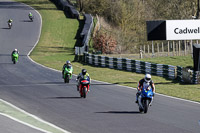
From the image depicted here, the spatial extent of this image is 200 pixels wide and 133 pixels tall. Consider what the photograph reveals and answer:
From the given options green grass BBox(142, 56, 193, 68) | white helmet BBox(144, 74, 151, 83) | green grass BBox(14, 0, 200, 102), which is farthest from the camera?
green grass BBox(142, 56, 193, 68)

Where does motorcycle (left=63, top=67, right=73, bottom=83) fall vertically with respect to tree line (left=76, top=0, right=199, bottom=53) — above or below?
below

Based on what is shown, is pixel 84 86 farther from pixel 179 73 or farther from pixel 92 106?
pixel 179 73

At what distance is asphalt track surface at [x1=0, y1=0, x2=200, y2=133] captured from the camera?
16188 mm

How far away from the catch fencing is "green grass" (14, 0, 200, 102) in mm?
744

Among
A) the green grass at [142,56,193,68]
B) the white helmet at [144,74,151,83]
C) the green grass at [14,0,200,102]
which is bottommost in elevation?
the green grass at [142,56,193,68]

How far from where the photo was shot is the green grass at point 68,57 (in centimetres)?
3005

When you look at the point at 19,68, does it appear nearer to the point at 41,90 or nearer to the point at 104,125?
the point at 41,90

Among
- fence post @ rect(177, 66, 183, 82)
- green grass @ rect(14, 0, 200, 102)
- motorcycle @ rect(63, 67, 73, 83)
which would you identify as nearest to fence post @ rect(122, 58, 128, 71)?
green grass @ rect(14, 0, 200, 102)

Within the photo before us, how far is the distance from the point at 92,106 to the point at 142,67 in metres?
18.9

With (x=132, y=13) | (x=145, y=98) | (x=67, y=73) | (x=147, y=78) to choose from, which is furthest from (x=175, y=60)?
(x=145, y=98)

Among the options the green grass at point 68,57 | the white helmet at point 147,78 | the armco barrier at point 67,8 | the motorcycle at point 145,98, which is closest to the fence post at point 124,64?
the green grass at point 68,57

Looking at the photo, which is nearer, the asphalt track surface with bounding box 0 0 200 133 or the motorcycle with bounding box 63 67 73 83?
the asphalt track surface with bounding box 0 0 200 133

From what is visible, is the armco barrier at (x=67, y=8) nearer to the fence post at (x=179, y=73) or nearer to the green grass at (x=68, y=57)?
the green grass at (x=68, y=57)

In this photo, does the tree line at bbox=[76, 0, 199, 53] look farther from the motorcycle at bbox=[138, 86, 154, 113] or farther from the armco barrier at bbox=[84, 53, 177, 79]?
the motorcycle at bbox=[138, 86, 154, 113]
